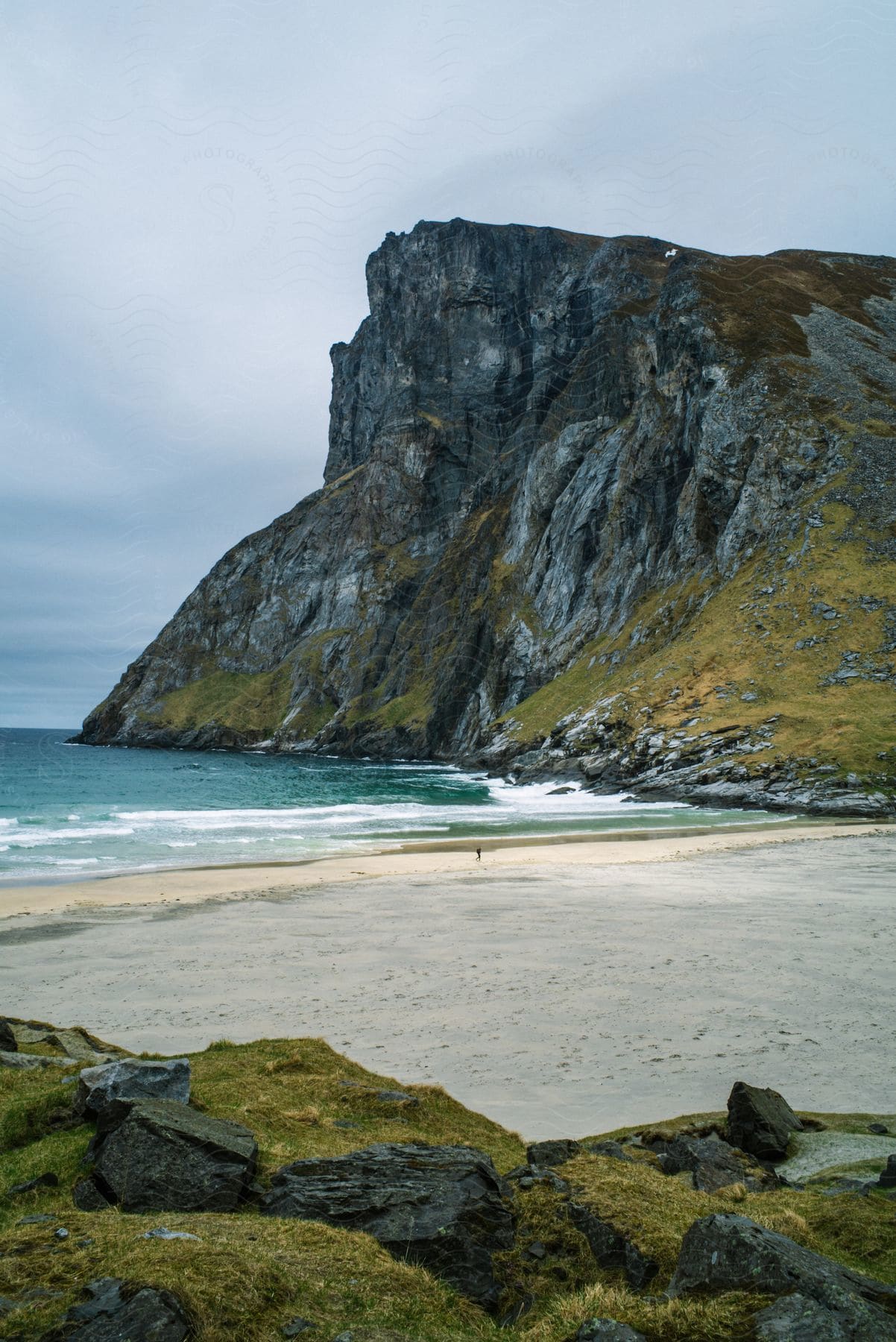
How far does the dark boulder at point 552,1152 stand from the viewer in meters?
7.12

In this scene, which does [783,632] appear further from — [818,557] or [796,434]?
[796,434]

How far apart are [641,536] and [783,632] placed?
129 feet

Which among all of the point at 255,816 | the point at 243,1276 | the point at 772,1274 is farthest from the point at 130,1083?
the point at 255,816

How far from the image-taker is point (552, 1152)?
7.25 metres

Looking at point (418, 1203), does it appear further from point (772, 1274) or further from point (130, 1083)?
point (130, 1083)

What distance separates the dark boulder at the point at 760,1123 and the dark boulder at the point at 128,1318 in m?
6.18

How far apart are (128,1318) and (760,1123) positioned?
654 cm

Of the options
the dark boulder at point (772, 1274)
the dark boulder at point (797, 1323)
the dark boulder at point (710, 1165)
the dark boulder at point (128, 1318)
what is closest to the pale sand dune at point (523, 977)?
the dark boulder at point (710, 1165)

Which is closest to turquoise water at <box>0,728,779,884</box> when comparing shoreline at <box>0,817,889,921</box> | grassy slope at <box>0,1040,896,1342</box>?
shoreline at <box>0,817,889,921</box>

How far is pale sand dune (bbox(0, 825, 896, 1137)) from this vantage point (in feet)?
35.9

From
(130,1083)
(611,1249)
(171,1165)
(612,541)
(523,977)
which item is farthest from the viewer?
(612,541)

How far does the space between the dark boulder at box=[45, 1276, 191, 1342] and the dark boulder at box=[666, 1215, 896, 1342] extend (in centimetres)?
279

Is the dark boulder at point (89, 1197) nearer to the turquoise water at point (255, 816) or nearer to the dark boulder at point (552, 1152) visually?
the dark boulder at point (552, 1152)

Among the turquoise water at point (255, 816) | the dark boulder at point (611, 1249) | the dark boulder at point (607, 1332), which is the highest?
the dark boulder at point (607, 1332)
